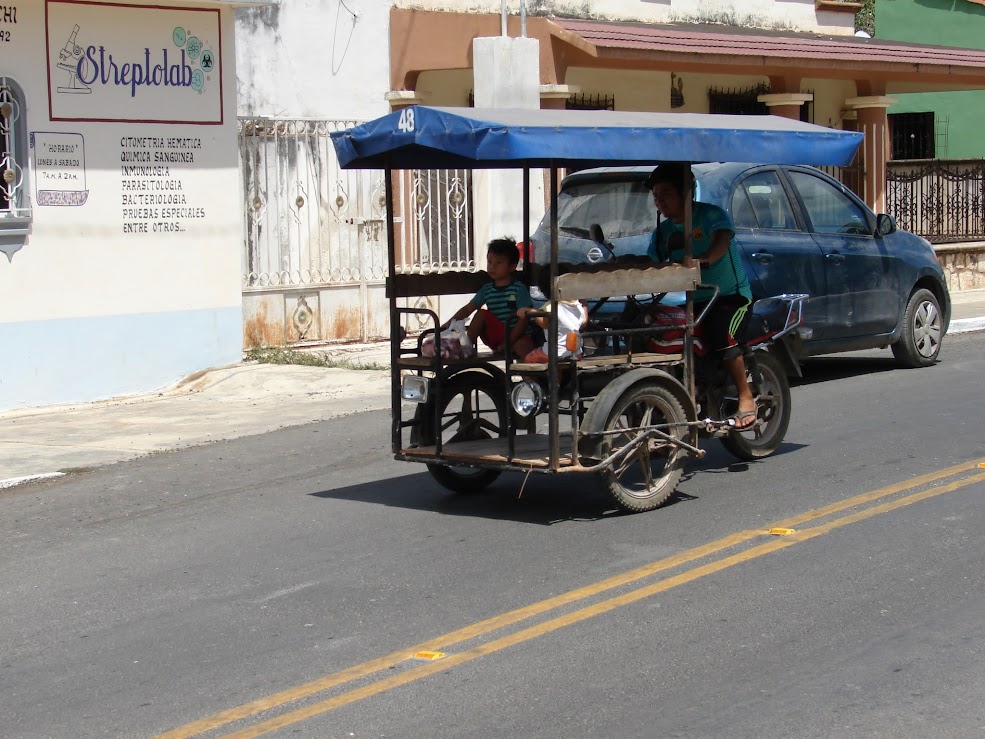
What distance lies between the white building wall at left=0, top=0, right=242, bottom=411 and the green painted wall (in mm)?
22777

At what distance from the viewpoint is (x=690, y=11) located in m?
19.3

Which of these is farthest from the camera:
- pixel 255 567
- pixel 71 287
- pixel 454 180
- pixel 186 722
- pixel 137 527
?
pixel 454 180

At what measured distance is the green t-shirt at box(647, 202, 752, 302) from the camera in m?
8.39

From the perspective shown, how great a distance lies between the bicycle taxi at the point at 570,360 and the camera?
723 cm

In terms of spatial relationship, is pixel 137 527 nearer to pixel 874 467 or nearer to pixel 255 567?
pixel 255 567

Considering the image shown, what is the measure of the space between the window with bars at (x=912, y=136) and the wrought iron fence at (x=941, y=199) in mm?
8470

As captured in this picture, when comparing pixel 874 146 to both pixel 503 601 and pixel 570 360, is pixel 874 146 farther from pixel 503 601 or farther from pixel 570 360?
pixel 503 601

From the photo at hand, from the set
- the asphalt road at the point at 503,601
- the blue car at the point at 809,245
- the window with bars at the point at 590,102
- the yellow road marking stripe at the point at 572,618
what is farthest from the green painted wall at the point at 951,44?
the yellow road marking stripe at the point at 572,618

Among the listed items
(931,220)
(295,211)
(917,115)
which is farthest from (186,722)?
(917,115)

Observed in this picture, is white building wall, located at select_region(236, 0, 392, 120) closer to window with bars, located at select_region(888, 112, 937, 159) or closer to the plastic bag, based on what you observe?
the plastic bag

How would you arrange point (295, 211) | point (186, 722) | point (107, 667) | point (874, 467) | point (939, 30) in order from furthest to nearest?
point (939, 30), point (295, 211), point (874, 467), point (107, 667), point (186, 722)

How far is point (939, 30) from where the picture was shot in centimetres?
3262

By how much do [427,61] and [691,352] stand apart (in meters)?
8.84

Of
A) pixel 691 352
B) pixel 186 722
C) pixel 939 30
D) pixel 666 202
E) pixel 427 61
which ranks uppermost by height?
pixel 939 30
